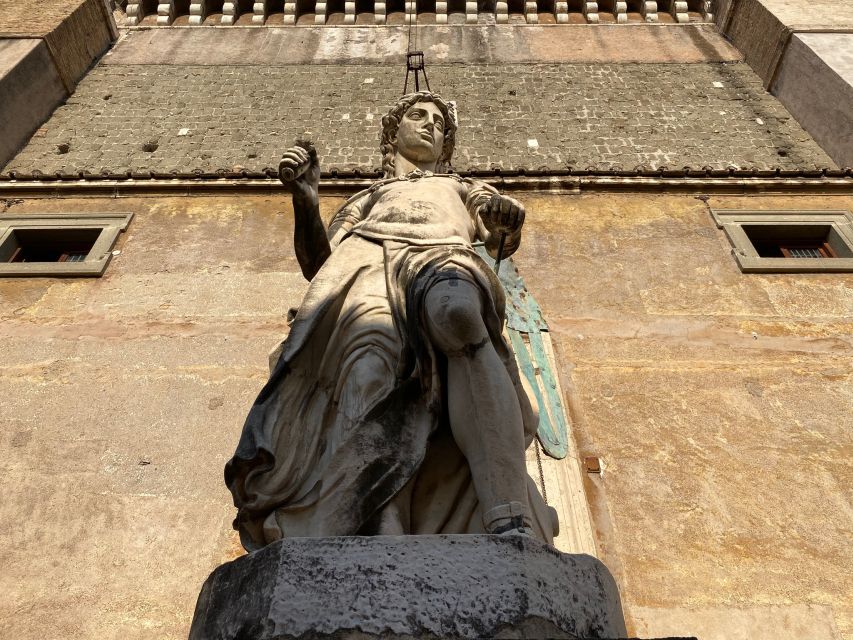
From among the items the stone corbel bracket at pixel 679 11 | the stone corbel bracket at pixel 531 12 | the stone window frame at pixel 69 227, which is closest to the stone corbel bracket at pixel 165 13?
the stone corbel bracket at pixel 531 12

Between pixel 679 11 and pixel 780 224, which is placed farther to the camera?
pixel 679 11

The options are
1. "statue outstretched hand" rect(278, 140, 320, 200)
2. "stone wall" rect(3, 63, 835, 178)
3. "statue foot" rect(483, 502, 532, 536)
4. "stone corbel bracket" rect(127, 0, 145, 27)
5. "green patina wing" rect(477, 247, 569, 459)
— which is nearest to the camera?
"statue foot" rect(483, 502, 532, 536)

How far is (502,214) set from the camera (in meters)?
3.79

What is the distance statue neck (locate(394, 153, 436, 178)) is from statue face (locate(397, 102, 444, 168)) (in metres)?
0.02

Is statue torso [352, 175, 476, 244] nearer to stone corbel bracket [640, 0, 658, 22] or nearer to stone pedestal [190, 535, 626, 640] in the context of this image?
stone pedestal [190, 535, 626, 640]

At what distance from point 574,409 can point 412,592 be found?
3947 millimetres

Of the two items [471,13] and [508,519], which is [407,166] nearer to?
[508,519]

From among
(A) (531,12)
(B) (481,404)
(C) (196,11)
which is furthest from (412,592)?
(C) (196,11)

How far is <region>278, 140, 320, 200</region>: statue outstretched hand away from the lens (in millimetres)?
3768

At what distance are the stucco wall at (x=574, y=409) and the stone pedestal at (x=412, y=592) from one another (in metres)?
2.46

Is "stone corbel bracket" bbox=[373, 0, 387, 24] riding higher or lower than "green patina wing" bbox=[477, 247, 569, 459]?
lower

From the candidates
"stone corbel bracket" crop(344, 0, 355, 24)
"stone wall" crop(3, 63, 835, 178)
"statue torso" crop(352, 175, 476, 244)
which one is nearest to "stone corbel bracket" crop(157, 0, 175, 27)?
"stone wall" crop(3, 63, 835, 178)

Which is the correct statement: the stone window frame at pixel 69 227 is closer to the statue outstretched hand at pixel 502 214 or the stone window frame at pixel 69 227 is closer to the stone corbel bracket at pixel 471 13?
the statue outstretched hand at pixel 502 214

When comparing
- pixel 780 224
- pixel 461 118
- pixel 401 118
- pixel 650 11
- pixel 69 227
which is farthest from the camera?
pixel 650 11
